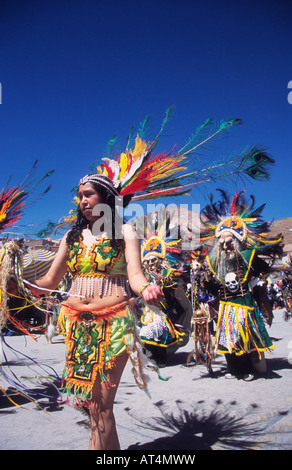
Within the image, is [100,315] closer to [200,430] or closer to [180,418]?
[200,430]

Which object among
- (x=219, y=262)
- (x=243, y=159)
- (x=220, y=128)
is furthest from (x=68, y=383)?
(x=219, y=262)

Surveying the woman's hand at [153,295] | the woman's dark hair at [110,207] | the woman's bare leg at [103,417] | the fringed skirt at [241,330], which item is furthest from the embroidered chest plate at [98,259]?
the fringed skirt at [241,330]

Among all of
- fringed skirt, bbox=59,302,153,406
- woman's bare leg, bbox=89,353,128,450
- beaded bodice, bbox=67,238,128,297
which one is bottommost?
woman's bare leg, bbox=89,353,128,450

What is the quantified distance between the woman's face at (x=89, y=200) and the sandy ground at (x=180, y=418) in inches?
67.6

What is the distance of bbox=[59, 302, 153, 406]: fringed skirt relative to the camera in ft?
6.98

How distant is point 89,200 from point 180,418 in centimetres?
228

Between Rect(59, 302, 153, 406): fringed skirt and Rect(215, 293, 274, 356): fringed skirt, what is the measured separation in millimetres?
2864

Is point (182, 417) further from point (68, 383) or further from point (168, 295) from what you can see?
point (168, 295)

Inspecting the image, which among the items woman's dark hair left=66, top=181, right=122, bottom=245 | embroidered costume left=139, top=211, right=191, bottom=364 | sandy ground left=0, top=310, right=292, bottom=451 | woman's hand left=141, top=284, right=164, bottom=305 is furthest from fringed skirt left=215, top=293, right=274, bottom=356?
woman's hand left=141, top=284, right=164, bottom=305

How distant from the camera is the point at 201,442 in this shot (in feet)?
9.14

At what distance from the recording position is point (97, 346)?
2.17 meters

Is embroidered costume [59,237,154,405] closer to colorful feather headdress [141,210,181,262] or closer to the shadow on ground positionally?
the shadow on ground

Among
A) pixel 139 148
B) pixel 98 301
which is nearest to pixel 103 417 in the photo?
pixel 98 301

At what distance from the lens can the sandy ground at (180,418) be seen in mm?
2760
